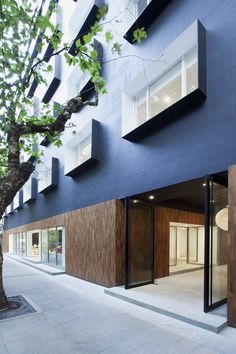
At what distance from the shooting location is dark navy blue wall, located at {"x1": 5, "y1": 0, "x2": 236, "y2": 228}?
16.7 feet

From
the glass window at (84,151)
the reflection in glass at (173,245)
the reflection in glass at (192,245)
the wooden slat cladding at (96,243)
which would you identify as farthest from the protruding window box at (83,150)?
the reflection in glass at (192,245)

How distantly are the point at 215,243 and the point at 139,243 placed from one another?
2.96 metres

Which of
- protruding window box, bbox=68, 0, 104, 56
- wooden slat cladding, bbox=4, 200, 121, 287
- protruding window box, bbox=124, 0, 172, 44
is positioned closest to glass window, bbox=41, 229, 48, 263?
wooden slat cladding, bbox=4, 200, 121, 287

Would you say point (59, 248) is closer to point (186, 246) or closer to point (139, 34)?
point (186, 246)

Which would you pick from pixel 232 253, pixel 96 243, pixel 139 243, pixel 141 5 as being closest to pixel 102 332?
pixel 232 253

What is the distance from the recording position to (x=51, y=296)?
7336 millimetres

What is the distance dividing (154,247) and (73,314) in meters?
4.19

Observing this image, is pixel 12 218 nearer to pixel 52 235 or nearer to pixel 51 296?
pixel 52 235

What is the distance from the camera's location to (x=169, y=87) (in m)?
6.68

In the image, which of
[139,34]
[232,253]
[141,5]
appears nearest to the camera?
[232,253]

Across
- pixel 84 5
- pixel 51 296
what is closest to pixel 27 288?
pixel 51 296

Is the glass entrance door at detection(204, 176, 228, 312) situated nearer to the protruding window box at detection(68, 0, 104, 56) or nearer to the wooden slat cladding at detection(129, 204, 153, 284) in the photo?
the wooden slat cladding at detection(129, 204, 153, 284)

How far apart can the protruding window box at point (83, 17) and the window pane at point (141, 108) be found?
382 centimetres

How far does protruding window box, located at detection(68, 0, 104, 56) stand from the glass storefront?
856 cm
